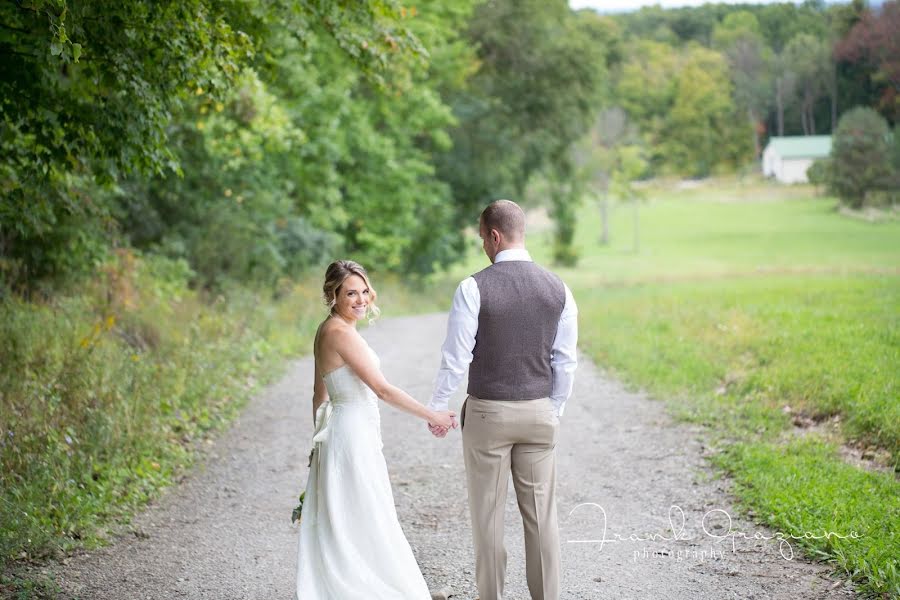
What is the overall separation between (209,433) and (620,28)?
2902 centimetres

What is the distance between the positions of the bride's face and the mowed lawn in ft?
10.5

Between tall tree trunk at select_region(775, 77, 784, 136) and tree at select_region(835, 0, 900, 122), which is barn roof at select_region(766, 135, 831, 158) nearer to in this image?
tall tree trunk at select_region(775, 77, 784, 136)

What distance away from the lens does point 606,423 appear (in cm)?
988

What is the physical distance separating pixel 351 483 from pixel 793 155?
1912cm

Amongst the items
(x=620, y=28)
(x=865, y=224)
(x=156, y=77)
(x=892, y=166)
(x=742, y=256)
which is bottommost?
(x=742, y=256)

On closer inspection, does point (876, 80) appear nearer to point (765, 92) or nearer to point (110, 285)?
point (765, 92)

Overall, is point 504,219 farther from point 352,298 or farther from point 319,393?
point 319,393

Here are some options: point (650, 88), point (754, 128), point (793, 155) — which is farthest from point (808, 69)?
point (650, 88)

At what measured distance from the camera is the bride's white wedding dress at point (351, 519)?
4.82m

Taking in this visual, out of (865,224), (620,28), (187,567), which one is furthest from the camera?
(620,28)

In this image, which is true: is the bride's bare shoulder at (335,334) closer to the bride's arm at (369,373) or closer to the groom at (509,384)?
the bride's arm at (369,373)

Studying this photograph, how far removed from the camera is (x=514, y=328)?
15.3 feet

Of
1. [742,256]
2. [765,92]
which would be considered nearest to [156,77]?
[765,92]

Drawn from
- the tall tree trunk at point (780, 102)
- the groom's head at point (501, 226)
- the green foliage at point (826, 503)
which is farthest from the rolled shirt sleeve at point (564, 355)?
the tall tree trunk at point (780, 102)
